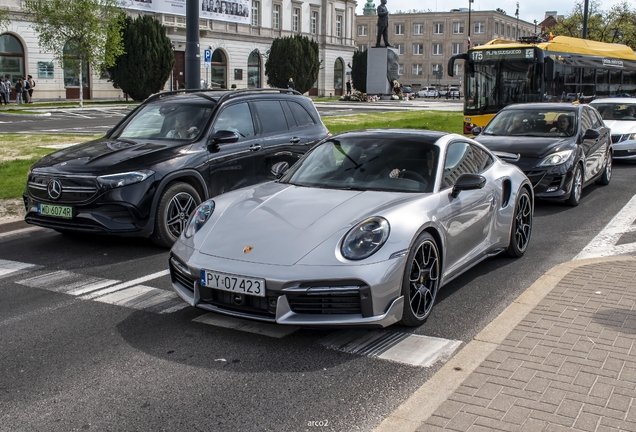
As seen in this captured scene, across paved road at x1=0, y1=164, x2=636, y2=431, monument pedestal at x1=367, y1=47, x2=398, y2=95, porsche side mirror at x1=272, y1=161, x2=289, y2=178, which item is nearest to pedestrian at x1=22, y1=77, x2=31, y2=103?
monument pedestal at x1=367, y1=47, x2=398, y2=95

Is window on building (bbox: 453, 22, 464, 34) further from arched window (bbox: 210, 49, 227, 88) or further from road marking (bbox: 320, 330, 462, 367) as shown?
road marking (bbox: 320, 330, 462, 367)

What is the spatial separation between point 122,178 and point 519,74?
15.6m

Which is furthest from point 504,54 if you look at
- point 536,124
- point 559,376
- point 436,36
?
point 436,36

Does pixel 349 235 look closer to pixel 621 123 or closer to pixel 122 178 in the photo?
pixel 122 178

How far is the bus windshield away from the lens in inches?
799

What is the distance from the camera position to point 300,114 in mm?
9945

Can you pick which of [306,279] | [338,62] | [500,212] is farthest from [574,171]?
[338,62]

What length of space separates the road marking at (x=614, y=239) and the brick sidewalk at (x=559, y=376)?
2095 mm

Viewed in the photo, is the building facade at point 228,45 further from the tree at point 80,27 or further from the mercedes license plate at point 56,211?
the mercedes license plate at point 56,211

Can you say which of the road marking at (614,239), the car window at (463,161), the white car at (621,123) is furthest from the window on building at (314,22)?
the car window at (463,161)

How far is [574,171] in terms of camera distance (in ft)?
34.8

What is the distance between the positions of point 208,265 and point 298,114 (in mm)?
5405

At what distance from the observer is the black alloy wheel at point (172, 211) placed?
768cm

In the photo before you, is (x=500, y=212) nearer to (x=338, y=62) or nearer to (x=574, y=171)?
(x=574, y=171)
